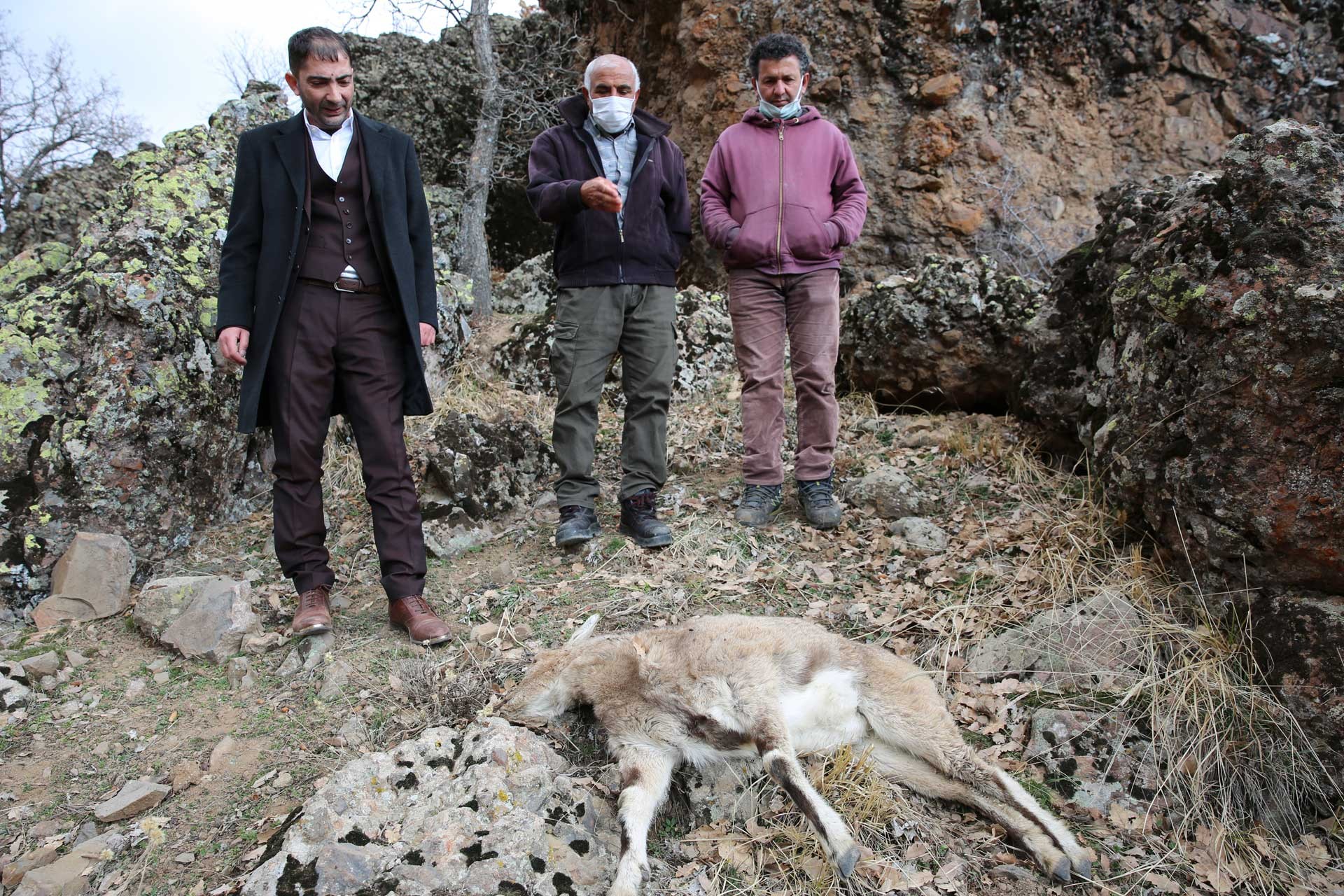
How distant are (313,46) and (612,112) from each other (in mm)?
1553

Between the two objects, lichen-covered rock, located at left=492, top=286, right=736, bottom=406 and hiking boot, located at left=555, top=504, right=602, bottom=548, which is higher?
lichen-covered rock, located at left=492, top=286, right=736, bottom=406

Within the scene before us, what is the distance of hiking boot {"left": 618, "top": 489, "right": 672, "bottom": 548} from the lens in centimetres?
450

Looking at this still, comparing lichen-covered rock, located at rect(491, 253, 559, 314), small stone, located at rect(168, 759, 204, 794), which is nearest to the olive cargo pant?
small stone, located at rect(168, 759, 204, 794)

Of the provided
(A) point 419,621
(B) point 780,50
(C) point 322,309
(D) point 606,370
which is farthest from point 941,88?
(A) point 419,621

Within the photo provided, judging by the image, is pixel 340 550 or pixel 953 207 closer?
pixel 340 550

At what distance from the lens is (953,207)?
818cm

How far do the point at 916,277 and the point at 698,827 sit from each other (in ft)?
16.0

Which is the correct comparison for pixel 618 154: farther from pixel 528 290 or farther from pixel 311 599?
Result: pixel 528 290

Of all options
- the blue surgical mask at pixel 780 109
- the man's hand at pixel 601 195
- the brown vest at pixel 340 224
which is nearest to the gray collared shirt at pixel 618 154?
the man's hand at pixel 601 195

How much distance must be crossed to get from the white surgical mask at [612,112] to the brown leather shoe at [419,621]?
9.16 feet

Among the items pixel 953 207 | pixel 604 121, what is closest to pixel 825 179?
pixel 604 121

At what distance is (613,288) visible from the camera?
14.8ft

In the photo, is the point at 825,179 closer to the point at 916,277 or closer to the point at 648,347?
the point at 648,347

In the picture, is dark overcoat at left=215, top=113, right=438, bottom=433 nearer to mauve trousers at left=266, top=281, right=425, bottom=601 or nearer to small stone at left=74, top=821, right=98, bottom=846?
mauve trousers at left=266, top=281, right=425, bottom=601
